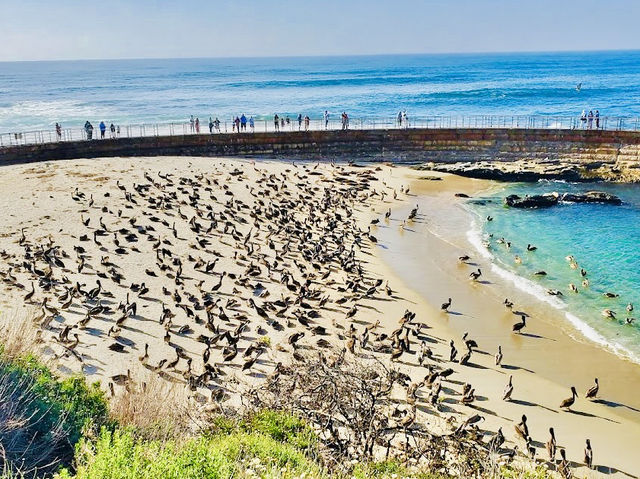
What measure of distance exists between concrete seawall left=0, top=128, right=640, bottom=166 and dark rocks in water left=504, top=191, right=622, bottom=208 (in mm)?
7224

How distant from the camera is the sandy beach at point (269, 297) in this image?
13.8 metres

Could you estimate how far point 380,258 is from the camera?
78.6 ft

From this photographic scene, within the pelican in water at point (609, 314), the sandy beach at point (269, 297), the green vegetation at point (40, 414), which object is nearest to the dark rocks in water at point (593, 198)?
the sandy beach at point (269, 297)

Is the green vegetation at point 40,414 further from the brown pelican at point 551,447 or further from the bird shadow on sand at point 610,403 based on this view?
the bird shadow on sand at point 610,403

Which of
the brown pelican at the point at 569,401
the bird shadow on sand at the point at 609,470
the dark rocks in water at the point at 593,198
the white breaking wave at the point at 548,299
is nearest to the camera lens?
the bird shadow on sand at the point at 609,470

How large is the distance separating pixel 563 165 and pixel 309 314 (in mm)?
29642

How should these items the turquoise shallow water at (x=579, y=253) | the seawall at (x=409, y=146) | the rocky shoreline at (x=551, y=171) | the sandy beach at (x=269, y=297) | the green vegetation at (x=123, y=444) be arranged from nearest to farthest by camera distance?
the green vegetation at (x=123, y=444) < the sandy beach at (x=269, y=297) < the turquoise shallow water at (x=579, y=253) < the rocky shoreline at (x=551, y=171) < the seawall at (x=409, y=146)

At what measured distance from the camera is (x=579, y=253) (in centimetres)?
2483

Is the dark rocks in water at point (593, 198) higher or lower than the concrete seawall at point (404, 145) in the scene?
lower

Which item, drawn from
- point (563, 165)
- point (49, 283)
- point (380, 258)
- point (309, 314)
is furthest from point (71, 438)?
point (563, 165)

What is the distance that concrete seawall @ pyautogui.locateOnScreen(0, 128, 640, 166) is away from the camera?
132 ft

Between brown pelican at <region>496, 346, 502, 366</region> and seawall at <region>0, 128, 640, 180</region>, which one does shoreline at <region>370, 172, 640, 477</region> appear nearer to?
brown pelican at <region>496, 346, 502, 366</region>

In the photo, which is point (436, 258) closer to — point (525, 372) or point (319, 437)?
point (525, 372)

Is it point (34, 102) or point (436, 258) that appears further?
point (34, 102)
